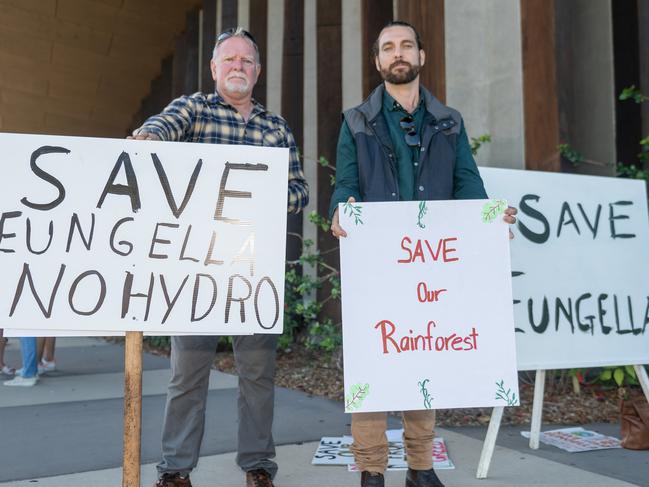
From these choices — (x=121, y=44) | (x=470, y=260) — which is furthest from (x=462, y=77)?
(x=121, y=44)

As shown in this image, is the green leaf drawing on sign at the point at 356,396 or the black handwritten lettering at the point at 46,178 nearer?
the black handwritten lettering at the point at 46,178

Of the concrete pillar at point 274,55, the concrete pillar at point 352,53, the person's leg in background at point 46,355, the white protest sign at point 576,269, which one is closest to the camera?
the white protest sign at point 576,269

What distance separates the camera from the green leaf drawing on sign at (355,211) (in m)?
2.44

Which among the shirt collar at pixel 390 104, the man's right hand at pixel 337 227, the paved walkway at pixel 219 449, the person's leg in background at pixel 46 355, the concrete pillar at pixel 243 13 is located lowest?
the paved walkway at pixel 219 449

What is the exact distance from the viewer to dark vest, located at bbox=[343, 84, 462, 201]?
2645mm

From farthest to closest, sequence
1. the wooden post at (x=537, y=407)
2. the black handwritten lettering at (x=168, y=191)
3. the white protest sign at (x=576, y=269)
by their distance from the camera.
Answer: the wooden post at (x=537, y=407) < the white protest sign at (x=576, y=269) < the black handwritten lettering at (x=168, y=191)

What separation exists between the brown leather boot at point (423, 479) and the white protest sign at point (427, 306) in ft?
1.27

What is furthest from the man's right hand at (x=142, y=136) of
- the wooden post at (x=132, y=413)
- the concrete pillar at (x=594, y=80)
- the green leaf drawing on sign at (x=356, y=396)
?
the concrete pillar at (x=594, y=80)

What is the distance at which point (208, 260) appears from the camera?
2051 mm

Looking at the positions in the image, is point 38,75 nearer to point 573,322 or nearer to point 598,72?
point 598,72

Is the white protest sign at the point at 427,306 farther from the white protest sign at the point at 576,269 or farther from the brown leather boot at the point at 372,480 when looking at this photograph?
the white protest sign at the point at 576,269

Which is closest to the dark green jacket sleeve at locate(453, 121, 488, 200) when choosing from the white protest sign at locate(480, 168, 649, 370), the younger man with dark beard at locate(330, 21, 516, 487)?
the younger man with dark beard at locate(330, 21, 516, 487)

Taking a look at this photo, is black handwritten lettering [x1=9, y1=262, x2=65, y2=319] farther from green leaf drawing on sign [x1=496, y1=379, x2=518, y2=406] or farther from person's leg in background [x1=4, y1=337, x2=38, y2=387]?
person's leg in background [x1=4, y1=337, x2=38, y2=387]

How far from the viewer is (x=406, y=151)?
269 cm
